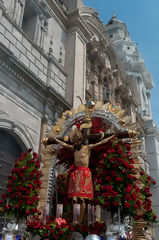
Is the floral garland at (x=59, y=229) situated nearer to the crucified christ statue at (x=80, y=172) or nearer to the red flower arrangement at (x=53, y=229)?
the red flower arrangement at (x=53, y=229)

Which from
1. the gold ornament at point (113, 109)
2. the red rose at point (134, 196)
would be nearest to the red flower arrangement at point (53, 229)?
the red rose at point (134, 196)

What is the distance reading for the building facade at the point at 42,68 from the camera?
32.9 ft

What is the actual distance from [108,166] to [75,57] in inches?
403

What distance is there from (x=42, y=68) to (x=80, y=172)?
735cm

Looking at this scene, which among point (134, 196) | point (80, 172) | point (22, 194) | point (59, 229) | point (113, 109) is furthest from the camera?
point (113, 109)

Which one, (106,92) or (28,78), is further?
(106,92)

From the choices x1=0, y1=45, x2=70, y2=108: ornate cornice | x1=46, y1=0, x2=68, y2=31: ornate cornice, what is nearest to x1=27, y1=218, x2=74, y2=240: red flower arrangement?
x1=0, y1=45, x2=70, y2=108: ornate cornice

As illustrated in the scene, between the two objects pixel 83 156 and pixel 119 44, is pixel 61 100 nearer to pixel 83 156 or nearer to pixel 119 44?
pixel 83 156

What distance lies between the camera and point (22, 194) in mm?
6512

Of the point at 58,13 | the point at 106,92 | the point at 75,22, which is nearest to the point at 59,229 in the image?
the point at 58,13

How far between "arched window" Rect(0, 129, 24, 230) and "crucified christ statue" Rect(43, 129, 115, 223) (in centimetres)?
312

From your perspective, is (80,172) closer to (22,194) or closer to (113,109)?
(22,194)

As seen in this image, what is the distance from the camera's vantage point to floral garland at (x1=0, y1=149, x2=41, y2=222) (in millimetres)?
6355

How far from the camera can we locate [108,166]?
627cm
